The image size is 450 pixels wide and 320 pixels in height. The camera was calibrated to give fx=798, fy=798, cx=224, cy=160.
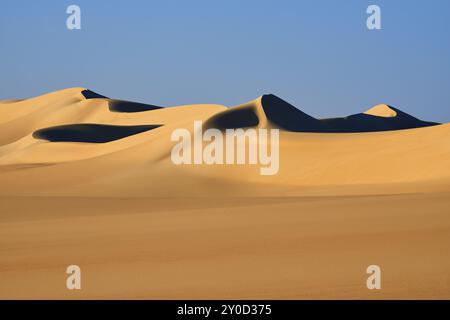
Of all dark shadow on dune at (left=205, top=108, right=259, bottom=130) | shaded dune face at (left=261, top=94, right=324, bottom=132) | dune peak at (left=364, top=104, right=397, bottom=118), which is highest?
dune peak at (left=364, top=104, right=397, bottom=118)

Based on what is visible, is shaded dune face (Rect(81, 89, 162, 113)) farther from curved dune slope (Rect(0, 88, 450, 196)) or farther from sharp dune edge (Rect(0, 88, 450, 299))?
sharp dune edge (Rect(0, 88, 450, 299))

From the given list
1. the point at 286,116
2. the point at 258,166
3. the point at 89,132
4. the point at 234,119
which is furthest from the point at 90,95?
the point at 258,166

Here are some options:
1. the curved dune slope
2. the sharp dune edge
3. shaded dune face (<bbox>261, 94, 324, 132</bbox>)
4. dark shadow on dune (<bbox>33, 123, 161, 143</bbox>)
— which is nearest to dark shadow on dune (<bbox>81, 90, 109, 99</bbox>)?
dark shadow on dune (<bbox>33, 123, 161, 143</bbox>)

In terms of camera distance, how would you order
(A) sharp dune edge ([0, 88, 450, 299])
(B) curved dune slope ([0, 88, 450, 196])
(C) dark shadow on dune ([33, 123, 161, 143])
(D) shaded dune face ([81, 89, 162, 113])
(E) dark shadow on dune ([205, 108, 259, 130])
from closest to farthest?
(A) sharp dune edge ([0, 88, 450, 299])
(B) curved dune slope ([0, 88, 450, 196])
(E) dark shadow on dune ([205, 108, 259, 130])
(C) dark shadow on dune ([33, 123, 161, 143])
(D) shaded dune face ([81, 89, 162, 113])

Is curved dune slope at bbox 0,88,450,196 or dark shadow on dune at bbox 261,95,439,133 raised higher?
dark shadow on dune at bbox 261,95,439,133

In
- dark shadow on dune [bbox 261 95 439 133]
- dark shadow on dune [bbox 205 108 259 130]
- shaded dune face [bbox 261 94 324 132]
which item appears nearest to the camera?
dark shadow on dune [bbox 205 108 259 130]

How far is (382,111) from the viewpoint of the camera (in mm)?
105000

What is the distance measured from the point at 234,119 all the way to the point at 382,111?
56.5m

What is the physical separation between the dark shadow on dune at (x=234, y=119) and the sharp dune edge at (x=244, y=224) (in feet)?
14.5

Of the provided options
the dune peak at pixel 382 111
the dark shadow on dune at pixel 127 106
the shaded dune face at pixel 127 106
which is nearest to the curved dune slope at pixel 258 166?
the shaded dune face at pixel 127 106

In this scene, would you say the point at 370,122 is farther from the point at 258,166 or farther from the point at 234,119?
the point at 258,166

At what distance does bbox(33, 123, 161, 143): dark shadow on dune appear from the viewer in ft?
263

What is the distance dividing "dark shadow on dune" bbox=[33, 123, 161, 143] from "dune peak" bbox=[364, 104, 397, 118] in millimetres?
32720
